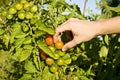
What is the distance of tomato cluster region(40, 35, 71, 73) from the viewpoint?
203cm

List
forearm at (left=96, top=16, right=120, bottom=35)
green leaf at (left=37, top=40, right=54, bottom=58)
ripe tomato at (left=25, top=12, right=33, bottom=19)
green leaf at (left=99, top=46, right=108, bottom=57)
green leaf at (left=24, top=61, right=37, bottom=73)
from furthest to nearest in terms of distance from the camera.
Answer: green leaf at (left=99, top=46, right=108, bottom=57) → green leaf at (left=24, top=61, right=37, bottom=73) → ripe tomato at (left=25, top=12, right=33, bottom=19) → green leaf at (left=37, top=40, right=54, bottom=58) → forearm at (left=96, top=16, right=120, bottom=35)

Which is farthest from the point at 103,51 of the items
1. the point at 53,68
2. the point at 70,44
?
the point at 70,44

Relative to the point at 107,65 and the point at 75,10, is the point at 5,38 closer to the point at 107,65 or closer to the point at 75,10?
the point at 75,10

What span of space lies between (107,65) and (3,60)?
3.95 metres

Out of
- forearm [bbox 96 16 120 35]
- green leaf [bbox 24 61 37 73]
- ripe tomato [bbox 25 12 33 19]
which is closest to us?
forearm [bbox 96 16 120 35]

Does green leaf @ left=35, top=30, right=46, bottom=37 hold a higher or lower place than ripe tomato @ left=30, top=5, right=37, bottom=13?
lower

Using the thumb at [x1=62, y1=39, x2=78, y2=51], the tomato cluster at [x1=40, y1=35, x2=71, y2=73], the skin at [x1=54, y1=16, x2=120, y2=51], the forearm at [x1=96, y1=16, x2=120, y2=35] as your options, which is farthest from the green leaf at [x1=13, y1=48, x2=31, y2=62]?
the forearm at [x1=96, y1=16, x2=120, y2=35]

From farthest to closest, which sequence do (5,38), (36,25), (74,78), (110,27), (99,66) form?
(99,66) < (5,38) < (74,78) < (36,25) < (110,27)

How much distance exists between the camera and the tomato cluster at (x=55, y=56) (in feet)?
6.67

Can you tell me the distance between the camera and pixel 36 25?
2010 millimetres

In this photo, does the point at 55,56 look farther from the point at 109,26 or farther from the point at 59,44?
the point at 109,26

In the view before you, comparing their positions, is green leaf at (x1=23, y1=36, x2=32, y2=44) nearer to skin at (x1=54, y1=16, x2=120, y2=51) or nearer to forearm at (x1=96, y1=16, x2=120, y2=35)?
skin at (x1=54, y1=16, x2=120, y2=51)

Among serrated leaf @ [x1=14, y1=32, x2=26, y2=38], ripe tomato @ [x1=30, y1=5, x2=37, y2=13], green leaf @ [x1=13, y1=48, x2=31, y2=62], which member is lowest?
green leaf @ [x1=13, y1=48, x2=31, y2=62]

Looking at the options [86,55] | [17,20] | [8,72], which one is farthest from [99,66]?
[8,72]
